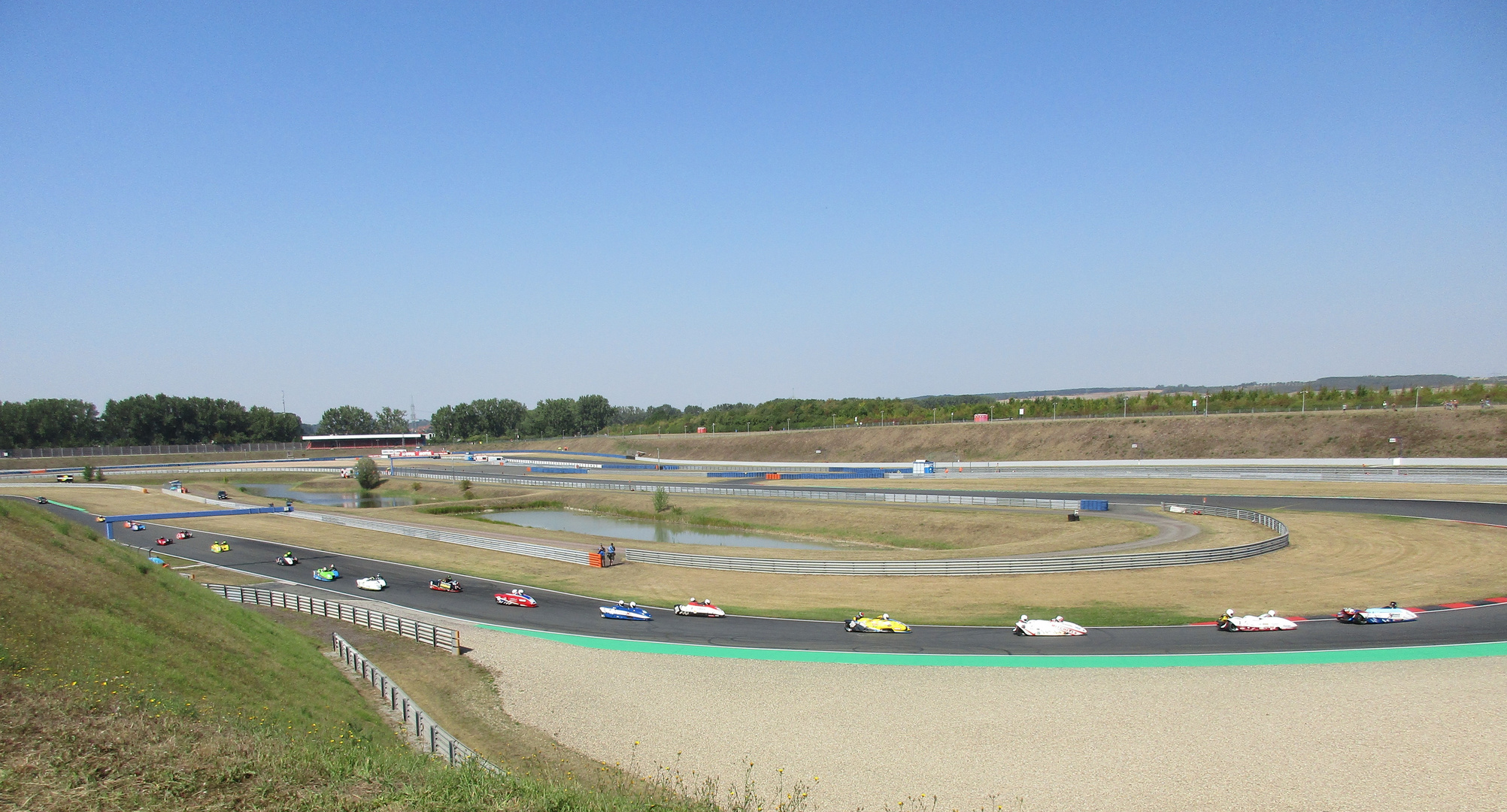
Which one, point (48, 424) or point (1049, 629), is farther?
point (48, 424)

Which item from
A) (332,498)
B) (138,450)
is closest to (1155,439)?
(332,498)

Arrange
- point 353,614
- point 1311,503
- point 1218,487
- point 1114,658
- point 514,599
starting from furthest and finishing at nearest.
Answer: point 1218,487 → point 1311,503 → point 514,599 → point 353,614 → point 1114,658

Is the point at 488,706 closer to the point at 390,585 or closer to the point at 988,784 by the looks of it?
the point at 988,784

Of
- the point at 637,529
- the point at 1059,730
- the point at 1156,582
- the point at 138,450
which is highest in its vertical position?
the point at 138,450

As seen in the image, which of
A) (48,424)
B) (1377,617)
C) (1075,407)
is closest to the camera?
(1377,617)

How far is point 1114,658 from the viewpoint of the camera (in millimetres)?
24188

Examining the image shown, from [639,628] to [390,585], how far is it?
17.8 metres

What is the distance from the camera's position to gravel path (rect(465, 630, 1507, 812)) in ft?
51.6

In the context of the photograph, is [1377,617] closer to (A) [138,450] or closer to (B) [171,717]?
(B) [171,717]

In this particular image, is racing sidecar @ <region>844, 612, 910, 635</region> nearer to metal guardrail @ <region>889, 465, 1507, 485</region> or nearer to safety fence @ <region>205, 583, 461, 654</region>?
safety fence @ <region>205, 583, 461, 654</region>

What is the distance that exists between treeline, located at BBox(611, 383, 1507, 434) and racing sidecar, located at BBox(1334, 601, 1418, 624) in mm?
84284

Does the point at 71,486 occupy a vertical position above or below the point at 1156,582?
above

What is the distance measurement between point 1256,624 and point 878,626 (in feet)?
41.7

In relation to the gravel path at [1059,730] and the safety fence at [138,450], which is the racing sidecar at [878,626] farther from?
the safety fence at [138,450]
